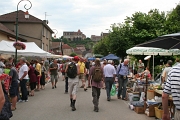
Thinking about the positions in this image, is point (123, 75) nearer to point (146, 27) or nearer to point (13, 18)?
point (146, 27)

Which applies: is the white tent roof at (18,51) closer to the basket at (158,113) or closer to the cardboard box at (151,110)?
the cardboard box at (151,110)

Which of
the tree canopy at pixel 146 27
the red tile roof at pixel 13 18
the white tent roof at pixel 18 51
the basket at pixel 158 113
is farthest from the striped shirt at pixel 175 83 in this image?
the red tile roof at pixel 13 18

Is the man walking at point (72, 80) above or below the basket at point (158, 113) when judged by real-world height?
above

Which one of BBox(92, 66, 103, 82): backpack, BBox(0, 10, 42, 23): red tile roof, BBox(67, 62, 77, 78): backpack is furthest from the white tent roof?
BBox(0, 10, 42, 23): red tile roof

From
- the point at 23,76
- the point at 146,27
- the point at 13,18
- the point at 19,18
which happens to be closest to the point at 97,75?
the point at 23,76

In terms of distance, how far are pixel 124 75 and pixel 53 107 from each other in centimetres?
363

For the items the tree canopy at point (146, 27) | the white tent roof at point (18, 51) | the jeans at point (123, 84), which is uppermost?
the tree canopy at point (146, 27)

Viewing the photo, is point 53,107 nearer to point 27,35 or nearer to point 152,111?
point 152,111

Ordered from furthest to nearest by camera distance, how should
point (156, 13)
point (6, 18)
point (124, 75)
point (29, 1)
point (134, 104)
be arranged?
point (6, 18) < point (156, 13) < point (29, 1) < point (124, 75) < point (134, 104)

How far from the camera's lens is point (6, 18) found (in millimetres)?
37469

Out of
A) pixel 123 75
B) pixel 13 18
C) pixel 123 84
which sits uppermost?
pixel 13 18

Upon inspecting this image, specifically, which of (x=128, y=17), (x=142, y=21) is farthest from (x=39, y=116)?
(x=128, y=17)

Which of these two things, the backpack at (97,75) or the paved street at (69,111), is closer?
the paved street at (69,111)

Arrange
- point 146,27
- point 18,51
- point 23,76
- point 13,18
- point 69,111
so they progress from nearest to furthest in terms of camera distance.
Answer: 1. point 69,111
2. point 23,76
3. point 18,51
4. point 146,27
5. point 13,18
